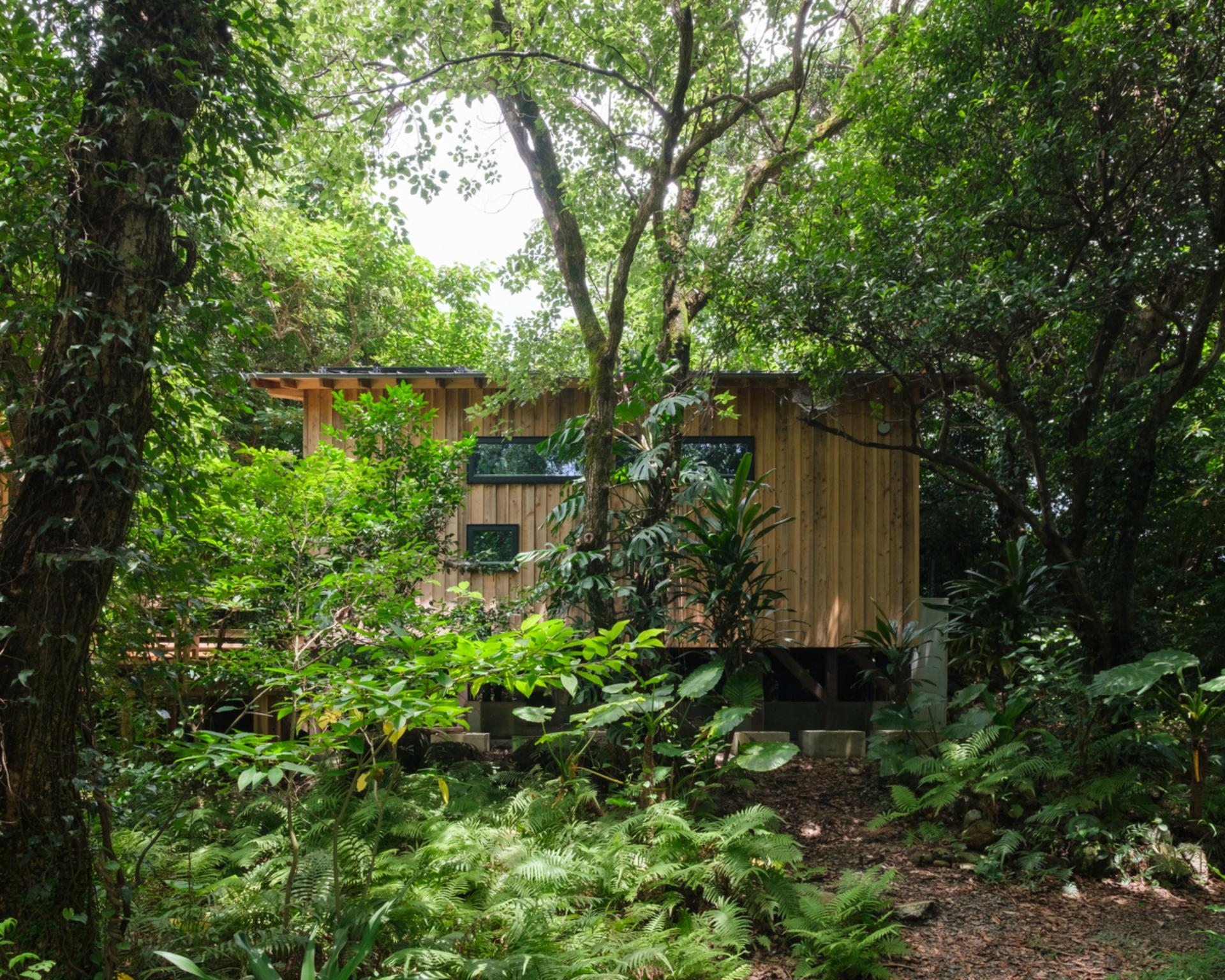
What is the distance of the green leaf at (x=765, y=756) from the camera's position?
589cm

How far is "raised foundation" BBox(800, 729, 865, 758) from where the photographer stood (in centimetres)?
781

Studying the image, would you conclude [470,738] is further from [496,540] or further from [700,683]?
[700,683]

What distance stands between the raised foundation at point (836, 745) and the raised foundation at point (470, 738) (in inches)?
120

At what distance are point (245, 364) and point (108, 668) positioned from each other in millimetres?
1573

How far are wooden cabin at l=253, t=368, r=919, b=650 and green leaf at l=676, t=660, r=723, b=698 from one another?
2.63 meters

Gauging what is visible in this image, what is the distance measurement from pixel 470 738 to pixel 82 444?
538 centimetres

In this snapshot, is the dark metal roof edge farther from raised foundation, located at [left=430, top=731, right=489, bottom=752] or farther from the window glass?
raised foundation, located at [left=430, top=731, right=489, bottom=752]

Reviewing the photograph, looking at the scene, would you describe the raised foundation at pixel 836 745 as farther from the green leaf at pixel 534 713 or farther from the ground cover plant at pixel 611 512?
the green leaf at pixel 534 713

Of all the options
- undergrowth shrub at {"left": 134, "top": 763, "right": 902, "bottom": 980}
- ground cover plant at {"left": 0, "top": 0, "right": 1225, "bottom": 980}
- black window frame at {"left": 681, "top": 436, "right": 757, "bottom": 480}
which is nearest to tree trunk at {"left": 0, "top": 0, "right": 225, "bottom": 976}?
ground cover plant at {"left": 0, "top": 0, "right": 1225, "bottom": 980}

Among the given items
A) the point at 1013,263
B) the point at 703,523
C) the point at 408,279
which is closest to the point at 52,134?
the point at 703,523

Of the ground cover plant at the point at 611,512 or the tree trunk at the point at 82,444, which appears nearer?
the tree trunk at the point at 82,444

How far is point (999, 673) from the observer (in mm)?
7375

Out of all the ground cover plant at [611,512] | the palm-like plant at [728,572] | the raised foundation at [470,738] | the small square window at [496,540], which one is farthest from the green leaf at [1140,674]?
the small square window at [496,540]

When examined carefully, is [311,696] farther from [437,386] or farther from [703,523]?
[437,386]
